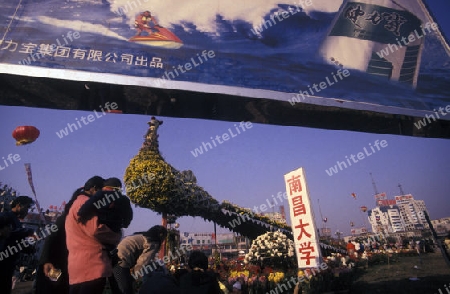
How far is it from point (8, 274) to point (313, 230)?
3912mm

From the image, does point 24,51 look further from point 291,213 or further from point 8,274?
point 291,213

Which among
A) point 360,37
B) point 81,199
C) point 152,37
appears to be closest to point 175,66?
point 152,37

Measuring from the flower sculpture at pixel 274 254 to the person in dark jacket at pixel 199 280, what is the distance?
4204 millimetres

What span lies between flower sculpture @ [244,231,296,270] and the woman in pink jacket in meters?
4.66

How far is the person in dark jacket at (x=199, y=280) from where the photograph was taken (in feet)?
6.65

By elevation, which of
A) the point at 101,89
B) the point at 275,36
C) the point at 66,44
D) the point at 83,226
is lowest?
the point at 83,226

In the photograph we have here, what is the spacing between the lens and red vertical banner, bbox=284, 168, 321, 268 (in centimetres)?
390

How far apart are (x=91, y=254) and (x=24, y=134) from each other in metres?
4.52

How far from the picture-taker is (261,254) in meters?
6.01

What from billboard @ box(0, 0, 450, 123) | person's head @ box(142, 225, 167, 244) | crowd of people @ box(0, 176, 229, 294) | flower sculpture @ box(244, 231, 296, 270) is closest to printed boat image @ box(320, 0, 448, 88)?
billboard @ box(0, 0, 450, 123)

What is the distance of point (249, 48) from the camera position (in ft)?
19.8

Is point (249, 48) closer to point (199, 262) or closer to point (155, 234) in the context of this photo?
point (155, 234)

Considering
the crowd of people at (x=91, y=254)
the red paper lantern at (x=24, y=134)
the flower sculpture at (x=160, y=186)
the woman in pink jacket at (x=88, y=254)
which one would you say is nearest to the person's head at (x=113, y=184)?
Result: the crowd of people at (x=91, y=254)

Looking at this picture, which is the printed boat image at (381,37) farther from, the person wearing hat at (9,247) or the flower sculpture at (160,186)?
the person wearing hat at (9,247)
